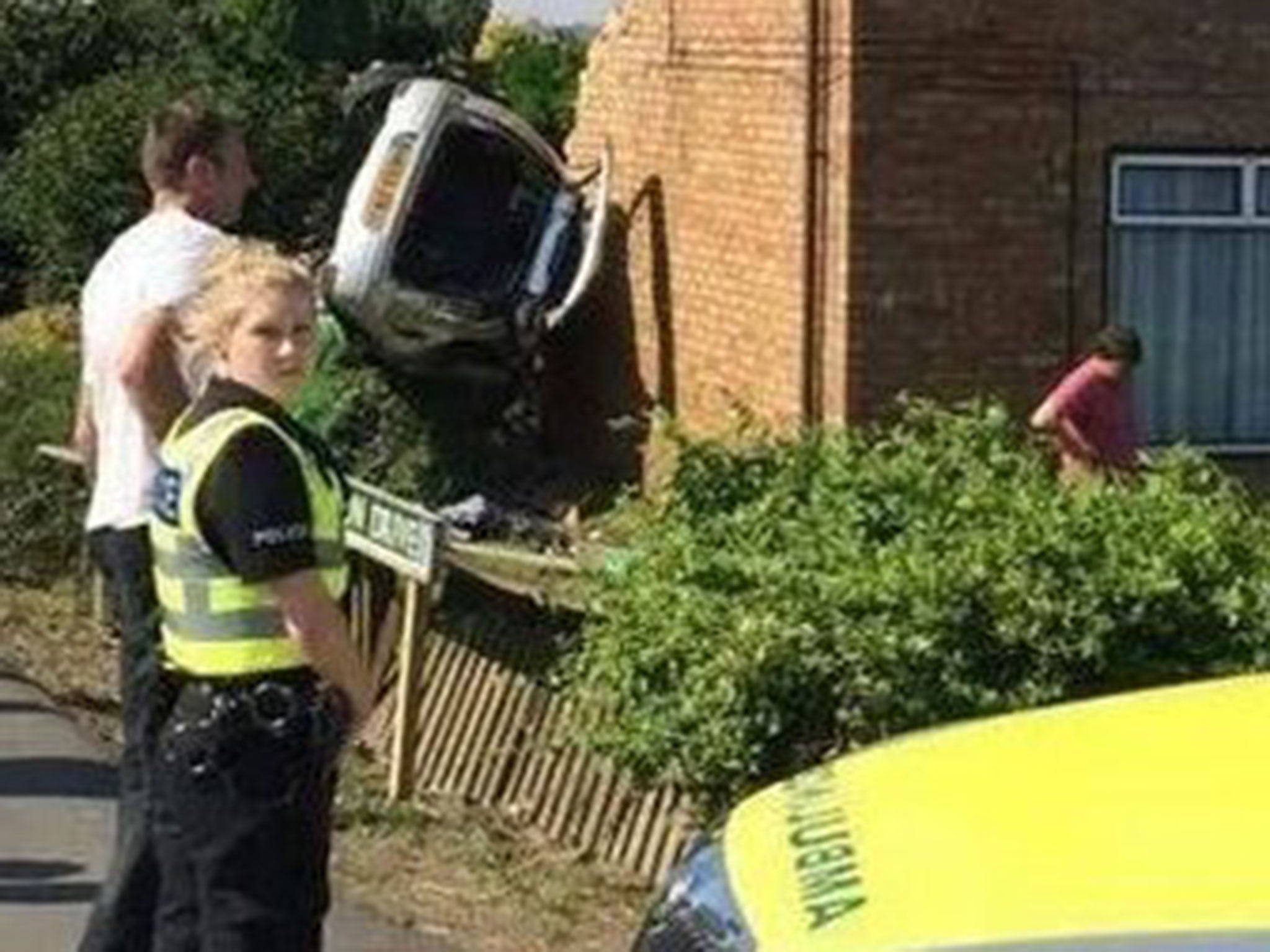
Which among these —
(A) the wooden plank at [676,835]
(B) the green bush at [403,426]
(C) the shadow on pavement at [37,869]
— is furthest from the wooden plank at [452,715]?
(B) the green bush at [403,426]

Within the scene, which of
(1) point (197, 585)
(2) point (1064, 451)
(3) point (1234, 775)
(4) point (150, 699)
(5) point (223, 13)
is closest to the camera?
(3) point (1234, 775)

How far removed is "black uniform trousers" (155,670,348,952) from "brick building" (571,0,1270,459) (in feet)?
24.9

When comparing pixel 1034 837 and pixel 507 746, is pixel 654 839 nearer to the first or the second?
pixel 507 746

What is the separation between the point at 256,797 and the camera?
17.9 ft

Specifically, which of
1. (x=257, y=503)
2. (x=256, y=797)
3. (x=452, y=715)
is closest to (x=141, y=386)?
(x=257, y=503)

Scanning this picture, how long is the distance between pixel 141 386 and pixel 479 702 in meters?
3.76

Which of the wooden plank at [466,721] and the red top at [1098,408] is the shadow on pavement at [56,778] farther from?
the red top at [1098,408]

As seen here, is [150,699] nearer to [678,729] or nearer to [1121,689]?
[678,729]

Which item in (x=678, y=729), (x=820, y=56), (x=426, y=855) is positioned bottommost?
(x=426, y=855)

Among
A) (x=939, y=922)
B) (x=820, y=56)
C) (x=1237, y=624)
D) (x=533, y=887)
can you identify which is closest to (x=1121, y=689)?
(x=1237, y=624)

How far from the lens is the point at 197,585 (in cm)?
552

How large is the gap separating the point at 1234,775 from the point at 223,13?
20.3 meters

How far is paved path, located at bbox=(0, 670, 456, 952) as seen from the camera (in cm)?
780

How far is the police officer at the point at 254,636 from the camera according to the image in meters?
5.39
